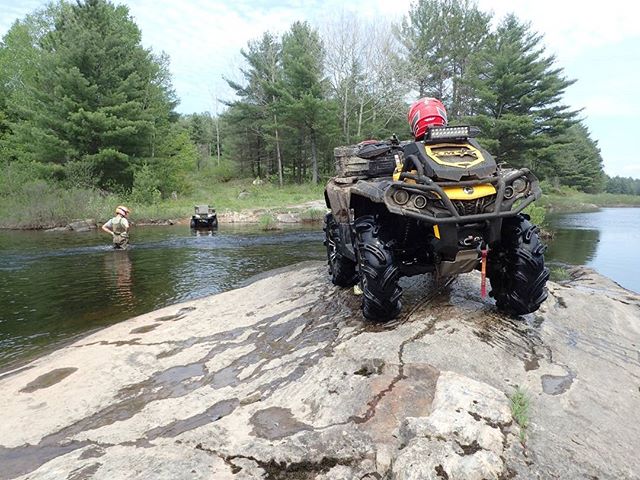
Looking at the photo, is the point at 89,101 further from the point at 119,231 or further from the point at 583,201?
the point at 583,201

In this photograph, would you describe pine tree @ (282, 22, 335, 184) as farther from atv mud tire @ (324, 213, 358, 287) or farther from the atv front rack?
the atv front rack

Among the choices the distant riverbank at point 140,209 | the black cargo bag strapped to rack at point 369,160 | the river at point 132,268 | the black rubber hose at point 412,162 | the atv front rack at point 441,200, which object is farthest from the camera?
the distant riverbank at point 140,209

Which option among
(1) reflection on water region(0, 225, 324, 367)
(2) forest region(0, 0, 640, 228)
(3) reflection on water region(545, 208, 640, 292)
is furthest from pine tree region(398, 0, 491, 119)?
(1) reflection on water region(0, 225, 324, 367)

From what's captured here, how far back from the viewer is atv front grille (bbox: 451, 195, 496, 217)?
355 cm

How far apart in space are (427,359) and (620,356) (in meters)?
1.74

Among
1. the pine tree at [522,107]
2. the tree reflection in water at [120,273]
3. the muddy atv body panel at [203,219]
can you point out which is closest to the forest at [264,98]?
the pine tree at [522,107]

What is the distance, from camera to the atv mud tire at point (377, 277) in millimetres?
3779

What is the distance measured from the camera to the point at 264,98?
128ft

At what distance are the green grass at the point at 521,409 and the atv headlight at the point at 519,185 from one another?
5.41ft

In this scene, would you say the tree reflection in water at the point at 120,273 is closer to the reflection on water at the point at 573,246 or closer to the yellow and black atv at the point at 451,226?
the yellow and black atv at the point at 451,226

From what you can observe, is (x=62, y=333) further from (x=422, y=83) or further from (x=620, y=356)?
(x=422, y=83)

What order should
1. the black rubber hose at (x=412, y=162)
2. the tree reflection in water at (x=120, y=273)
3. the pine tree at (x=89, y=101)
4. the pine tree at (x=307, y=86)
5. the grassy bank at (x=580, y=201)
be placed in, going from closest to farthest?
the black rubber hose at (x=412, y=162) < the tree reflection in water at (x=120, y=273) < the pine tree at (x=89, y=101) < the pine tree at (x=307, y=86) < the grassy bank at (x=580, y=201)

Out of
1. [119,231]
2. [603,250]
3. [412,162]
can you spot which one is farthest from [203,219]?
[412,162]

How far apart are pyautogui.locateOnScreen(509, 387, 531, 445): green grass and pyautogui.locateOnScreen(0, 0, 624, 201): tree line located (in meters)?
23.2
